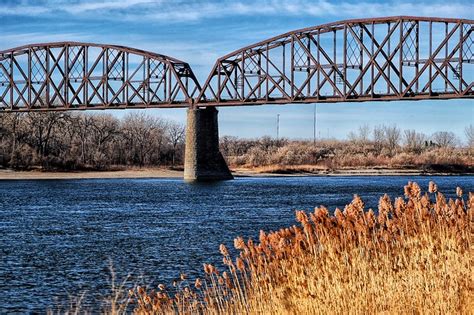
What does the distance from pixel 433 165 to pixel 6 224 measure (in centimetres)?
10662

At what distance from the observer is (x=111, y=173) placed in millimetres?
116188

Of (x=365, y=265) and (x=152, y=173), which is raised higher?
(x=365, y=265)

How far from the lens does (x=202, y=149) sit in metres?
103

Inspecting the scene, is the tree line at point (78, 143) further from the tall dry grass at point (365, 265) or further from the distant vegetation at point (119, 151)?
the tall dry grass at point (365, 265)

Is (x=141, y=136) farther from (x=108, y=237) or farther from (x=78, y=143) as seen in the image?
(x=108, y=237)

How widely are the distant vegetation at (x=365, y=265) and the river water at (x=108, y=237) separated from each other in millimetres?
2655

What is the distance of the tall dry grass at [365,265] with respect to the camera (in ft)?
40.0

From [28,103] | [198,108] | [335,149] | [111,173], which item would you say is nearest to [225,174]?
[198,108]

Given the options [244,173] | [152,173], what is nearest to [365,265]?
[152,173]

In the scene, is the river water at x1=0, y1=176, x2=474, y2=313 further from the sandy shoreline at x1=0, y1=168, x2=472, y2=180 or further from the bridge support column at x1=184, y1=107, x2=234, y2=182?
the sandy shoreline at x1=0, y1=168, x2=472, y2=180

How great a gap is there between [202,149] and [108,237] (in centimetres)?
6821

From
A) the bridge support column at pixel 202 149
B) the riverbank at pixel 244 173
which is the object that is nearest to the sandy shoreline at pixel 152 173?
the riverbank at pixel 244 173

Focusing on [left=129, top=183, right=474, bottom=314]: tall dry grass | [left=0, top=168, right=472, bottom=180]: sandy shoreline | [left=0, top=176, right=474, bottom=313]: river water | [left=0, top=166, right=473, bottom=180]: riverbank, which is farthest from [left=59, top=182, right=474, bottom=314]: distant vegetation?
[left=0, top=168, right=472, bottom=180]: sandy shoreline

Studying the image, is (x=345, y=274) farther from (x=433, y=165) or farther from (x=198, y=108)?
(x=433, y=165)
